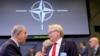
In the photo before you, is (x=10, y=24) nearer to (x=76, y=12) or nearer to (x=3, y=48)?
(x=76, y=12)

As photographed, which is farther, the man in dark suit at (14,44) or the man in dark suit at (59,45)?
the man in dark suit at (59,45)

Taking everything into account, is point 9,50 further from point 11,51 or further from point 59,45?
point 59,45

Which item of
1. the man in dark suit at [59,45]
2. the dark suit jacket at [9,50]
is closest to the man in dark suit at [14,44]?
the dark suit jacket at [9,50]

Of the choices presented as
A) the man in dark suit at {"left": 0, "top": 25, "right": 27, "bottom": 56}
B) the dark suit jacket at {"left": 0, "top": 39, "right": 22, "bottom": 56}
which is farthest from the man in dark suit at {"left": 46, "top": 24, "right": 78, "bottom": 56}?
the dark suit jacket at {"left": 0, "top": 39, "right": 22, "bottom": 56}

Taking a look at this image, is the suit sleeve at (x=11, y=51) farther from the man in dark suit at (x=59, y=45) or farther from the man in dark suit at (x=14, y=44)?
the man in dark suit at (x=59, y=45)

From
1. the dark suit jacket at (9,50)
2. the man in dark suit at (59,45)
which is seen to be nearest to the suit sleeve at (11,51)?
the dark suit jacket at (9,50)

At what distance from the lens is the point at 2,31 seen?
46.0 ft

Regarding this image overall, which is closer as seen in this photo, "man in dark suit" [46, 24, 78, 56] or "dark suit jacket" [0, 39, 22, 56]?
"dark suit jacket" [0, 39, 22, 56]

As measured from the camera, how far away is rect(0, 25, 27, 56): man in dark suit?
318cm

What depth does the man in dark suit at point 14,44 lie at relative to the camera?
318 centimetres

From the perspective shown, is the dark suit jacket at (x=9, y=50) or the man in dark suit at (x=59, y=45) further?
the man in dark suit at (x=59, y=45)

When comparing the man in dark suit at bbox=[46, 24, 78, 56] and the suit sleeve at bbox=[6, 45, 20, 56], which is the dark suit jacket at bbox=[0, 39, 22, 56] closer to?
the suit sleeve at bbox=[6, 45, 20, 56]

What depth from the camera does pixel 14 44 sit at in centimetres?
327

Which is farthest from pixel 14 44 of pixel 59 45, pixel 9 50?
pixel 59 45
